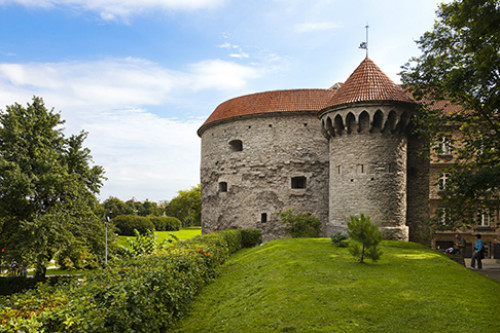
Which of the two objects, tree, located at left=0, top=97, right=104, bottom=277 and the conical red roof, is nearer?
tree, located at left=0, top=97, right=104, bottom=277

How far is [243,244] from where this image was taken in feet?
63.2

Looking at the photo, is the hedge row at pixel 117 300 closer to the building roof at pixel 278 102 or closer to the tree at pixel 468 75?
the tree at pixel 468 75

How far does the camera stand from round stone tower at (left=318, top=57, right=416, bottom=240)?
16109mm

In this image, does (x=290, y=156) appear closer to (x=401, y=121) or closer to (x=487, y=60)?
(x=401, y=121)

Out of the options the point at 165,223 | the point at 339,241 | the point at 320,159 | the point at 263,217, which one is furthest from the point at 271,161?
the point at 165,223

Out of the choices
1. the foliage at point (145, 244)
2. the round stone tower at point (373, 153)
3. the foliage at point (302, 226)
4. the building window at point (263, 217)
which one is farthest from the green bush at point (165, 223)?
the foliage at point (145, 244)

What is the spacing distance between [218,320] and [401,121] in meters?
13.8

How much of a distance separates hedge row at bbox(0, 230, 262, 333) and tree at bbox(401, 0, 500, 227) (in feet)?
26.9

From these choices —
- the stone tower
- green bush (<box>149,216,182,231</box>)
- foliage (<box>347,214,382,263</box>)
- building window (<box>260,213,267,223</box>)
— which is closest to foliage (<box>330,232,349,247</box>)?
the stone tower

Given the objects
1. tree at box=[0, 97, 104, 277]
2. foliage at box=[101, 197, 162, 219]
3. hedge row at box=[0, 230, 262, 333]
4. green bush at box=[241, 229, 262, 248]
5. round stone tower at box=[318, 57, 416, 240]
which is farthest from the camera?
foliage at box=[101, 197, 162, 219]

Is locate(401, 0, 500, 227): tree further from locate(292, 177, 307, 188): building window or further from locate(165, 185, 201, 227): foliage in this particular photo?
locate(165, 185, 201, 227): foliage

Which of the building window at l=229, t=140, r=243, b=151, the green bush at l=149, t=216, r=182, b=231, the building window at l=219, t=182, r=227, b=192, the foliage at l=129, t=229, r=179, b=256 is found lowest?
the green bush at l=149, t=216, r=182, b=231

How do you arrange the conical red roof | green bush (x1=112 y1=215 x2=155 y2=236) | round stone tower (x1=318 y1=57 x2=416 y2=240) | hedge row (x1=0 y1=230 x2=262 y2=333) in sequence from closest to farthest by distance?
hedge row (x1=0 y1=230 x2=262 y2=333)
round stone tower (x1=318 y1=57 x2=416 y2=240)
the conical red roof
green bush (x1=112 y1=215 x2=155 y2=236)

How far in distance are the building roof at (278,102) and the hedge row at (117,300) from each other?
51.2 feet
